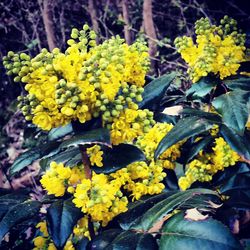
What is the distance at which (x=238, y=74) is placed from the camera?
1358 mm

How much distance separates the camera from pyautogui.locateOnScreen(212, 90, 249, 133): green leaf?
3.49ft

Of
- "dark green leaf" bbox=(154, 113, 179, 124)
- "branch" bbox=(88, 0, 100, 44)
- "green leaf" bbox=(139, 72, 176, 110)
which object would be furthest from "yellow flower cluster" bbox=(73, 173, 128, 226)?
"branch" bbox=(88, 0, 100, 44)

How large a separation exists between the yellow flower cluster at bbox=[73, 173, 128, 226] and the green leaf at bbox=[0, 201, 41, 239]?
0.11 m

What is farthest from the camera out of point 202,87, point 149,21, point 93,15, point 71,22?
point 71,22

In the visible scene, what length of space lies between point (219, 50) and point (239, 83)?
0.46 ft

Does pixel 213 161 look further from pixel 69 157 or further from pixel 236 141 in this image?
pixel 69 157

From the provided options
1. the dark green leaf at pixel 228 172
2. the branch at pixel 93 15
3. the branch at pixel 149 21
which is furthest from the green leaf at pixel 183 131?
the branch at pixel 93 15

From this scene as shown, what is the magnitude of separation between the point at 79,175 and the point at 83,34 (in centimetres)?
39

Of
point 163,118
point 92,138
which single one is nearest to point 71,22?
point 163,118

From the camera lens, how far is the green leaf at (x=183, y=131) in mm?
1039

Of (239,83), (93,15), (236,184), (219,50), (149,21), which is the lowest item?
(236,184)

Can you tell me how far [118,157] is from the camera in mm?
954

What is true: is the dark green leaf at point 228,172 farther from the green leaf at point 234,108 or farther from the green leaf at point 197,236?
the green leaf at point 197,236

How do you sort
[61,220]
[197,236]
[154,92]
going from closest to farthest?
[197,236]
[61,220]
[154,92]
